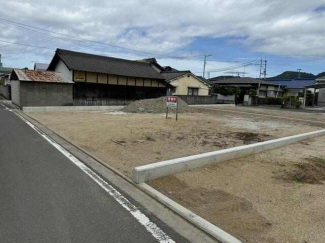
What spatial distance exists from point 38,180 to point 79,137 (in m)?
4.61

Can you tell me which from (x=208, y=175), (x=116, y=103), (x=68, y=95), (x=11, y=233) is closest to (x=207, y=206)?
(x=208, y=175)

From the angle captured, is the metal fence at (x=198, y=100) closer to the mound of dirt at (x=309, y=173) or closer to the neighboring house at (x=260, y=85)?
the neighboring house at (x=260, y=85)

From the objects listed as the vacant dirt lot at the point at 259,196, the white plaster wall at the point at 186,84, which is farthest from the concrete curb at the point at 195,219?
the white plaster wall at the point at 186,84

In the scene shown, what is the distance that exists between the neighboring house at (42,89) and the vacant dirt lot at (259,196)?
18.6 m

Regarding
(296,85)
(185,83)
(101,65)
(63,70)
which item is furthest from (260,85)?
(63,70)

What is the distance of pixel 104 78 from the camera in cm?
2545

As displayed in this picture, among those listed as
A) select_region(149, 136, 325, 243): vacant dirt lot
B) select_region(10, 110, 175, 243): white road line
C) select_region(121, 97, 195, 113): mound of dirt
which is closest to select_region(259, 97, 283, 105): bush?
select_region(121, 97, 195, 113): mound of dirt

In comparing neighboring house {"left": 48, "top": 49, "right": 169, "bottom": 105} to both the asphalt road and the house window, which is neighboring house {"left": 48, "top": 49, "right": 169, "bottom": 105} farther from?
the asphalt road

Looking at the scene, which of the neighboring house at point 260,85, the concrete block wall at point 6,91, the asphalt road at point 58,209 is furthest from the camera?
the neighboring house at point 260,85

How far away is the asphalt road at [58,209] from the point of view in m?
3.23

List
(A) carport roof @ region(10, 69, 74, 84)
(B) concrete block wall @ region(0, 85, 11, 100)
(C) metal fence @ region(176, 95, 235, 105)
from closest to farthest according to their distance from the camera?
(A) carport roof @ region(10, 69, 74, 84) < (C) metal fence @ region(176, 95, 235, 105) < (B) concrete block wall @ region(0, 85, 11, 100)

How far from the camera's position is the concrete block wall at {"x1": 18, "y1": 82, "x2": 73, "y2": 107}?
20.4 meters

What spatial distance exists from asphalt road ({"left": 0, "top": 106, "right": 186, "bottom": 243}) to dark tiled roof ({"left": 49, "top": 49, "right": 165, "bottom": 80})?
62.4 ft

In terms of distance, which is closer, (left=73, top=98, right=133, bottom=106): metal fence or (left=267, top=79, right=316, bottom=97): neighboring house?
(left=73, top=98, right=133, bottom=106): metal fence
